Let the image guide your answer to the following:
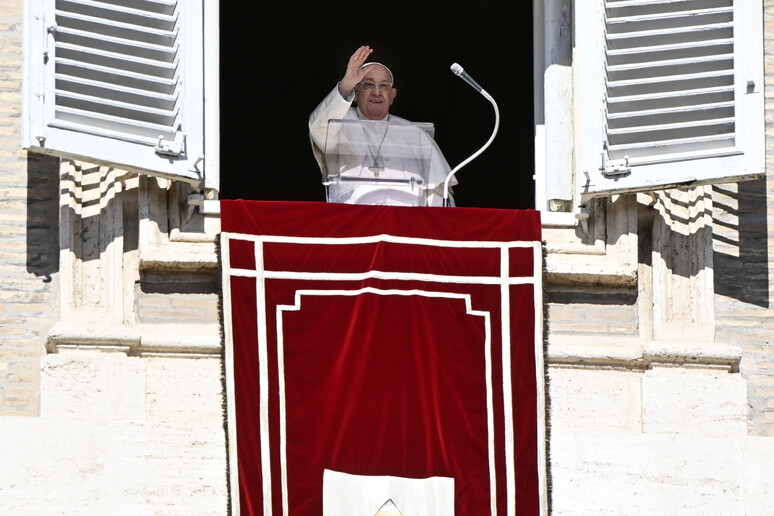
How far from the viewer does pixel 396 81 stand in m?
13.8

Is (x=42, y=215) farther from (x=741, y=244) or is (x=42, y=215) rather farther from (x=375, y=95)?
(x=741, y=244)

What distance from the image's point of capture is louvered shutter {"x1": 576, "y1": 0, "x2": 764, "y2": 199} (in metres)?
9.30

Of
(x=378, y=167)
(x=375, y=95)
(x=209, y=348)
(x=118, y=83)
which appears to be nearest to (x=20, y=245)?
(x=118, y=83)

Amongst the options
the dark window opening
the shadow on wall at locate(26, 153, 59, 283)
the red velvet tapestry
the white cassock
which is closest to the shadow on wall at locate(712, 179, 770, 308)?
the red velvet tapestry

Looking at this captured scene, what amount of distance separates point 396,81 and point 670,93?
4.46 m

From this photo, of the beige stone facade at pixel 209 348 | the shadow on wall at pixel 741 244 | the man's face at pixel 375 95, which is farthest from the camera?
the man's face at pixel 375 95

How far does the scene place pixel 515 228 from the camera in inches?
367

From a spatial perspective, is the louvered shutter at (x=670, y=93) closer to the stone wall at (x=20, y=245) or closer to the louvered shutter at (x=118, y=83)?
the louvered shutter at (x=118, y=83)

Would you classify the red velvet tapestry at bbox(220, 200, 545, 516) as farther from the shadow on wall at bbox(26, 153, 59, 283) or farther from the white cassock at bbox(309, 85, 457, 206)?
the shadow on wall at bbox(26, 153, 59, 283)

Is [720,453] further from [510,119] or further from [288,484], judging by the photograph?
[510,119]

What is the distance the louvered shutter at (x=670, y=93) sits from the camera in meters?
9.30

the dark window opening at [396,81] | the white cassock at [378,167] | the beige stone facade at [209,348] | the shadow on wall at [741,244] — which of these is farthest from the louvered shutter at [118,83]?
the dark window opening at [396,81]

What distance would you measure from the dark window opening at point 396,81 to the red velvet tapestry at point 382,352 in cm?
394

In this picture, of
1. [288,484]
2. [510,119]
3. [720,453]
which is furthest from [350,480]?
[510,119]
